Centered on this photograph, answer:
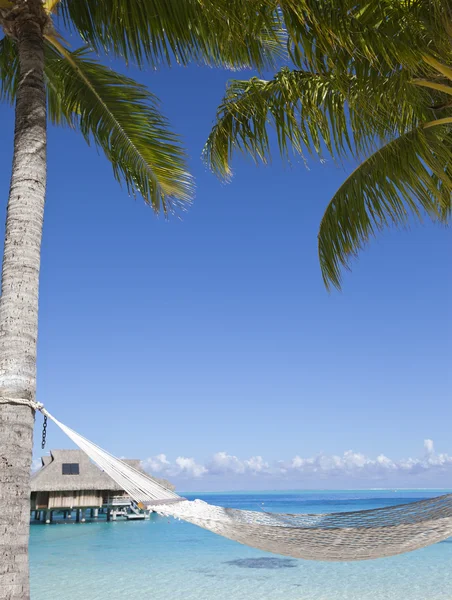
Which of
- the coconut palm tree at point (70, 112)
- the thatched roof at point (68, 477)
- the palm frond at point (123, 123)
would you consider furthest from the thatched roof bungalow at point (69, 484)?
the coconut palm tree at point (70, 112)

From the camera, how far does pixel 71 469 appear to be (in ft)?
59.8

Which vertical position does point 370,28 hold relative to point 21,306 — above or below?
above

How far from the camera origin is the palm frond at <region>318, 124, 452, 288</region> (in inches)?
135

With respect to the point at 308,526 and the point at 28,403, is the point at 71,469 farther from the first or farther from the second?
the point at 28,403

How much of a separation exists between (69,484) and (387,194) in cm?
1650

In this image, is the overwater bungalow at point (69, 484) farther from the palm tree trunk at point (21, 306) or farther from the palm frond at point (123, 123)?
the palm tree trunk at point (21, 306)

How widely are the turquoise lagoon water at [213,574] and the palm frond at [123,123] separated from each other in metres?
4.71

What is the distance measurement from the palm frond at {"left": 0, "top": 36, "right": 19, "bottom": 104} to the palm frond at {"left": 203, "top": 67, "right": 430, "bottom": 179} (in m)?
1.29

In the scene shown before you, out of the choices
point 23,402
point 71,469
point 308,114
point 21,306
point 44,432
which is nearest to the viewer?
point 23,402

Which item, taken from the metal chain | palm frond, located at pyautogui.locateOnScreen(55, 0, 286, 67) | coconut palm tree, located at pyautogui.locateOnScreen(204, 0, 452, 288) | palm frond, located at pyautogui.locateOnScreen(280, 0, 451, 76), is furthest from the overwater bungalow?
palm frond, located at pyautogui.locateOnScreen(280, 0, 451, 76)

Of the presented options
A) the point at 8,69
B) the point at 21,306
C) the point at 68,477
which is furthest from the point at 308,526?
the point at 68,477

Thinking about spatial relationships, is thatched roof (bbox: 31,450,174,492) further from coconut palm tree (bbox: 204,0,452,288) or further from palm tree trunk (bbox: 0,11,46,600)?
palm tree trunk (bbox: 0,11,46,600)

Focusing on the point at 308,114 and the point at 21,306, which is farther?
the point at 308,114

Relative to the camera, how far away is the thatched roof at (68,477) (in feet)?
57.7
